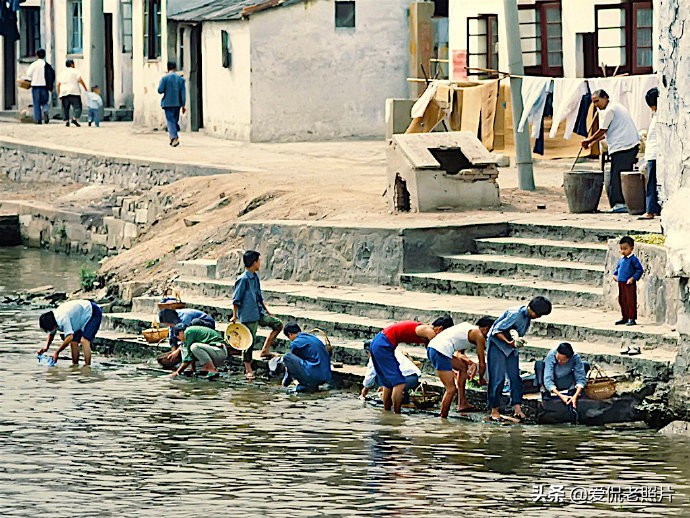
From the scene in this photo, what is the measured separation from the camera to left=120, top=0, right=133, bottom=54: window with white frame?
3903 cm

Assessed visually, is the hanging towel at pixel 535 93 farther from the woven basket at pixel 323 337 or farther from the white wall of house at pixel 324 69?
the white wall of house at pixel 324 69

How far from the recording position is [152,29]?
36.8 m

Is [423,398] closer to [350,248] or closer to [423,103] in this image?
[350,248]

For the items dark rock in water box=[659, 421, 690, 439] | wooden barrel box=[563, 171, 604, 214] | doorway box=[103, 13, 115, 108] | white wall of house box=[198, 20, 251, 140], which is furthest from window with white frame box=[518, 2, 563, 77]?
doorway box=[103, 13, 115, 108]

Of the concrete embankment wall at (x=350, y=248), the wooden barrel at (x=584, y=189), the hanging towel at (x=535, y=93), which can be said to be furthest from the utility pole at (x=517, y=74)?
the concrete embankment wall at (x=350, y=248)

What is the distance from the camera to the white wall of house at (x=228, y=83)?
3206 centimetres

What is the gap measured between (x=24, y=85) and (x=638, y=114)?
18.6 meters

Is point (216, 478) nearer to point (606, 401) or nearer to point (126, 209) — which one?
point (606, 401)

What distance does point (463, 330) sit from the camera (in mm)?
15414

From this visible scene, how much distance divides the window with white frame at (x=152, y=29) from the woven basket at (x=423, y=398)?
21.7m

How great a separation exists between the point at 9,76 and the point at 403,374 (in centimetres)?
3077

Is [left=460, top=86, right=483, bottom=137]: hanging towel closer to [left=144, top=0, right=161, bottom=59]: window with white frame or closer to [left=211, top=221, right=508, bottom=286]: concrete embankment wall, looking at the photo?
[left=211, top=221, right=508, bottom=286]: concrete embankment wall

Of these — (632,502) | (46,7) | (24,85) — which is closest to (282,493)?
(632,502)

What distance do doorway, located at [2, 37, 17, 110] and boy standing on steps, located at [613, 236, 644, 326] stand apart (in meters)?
30.5
